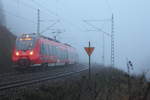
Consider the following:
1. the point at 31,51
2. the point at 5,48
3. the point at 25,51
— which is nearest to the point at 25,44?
the point at 25,51

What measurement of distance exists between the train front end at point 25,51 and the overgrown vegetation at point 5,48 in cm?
340

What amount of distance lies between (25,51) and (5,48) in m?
7.38

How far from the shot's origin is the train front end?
2620 centimetres

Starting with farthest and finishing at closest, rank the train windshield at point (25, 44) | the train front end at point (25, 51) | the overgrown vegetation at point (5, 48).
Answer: the overgrown vegetation at point (5, 48), the train windshield at point (25, 44), the train front end at point (25, 51)

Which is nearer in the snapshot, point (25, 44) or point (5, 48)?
point (25, 44)

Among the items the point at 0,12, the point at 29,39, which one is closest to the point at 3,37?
the point at 29,39

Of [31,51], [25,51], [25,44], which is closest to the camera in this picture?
[31,51]

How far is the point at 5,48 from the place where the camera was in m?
33.5

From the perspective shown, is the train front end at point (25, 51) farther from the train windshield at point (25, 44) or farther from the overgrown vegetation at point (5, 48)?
the overgrown vegetation at point (5, 48)

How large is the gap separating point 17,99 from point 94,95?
102 inches

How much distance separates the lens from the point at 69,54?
4153cm

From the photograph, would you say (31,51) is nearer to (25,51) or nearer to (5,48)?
(25,51)

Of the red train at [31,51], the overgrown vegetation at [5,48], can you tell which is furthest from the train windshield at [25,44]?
the overgrown vegetation at [5,48]

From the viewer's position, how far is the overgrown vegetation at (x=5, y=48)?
1231 inches
